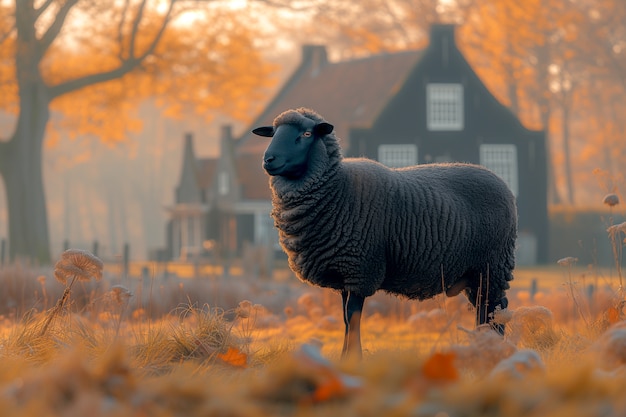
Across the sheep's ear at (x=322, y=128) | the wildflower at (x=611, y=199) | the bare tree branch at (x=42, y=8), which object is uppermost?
the bare tree branch at (x=42, y=8)

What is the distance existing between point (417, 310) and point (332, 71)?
26.9 m

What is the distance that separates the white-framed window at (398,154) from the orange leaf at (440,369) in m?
29.6

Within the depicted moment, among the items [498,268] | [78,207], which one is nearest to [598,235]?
[498,268]

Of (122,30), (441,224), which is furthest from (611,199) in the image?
(122,30)

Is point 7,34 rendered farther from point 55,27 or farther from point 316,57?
point 316,57

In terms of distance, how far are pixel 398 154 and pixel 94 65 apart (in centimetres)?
1021

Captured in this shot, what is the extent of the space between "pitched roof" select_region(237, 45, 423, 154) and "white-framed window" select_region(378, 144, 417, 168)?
1.07 metres

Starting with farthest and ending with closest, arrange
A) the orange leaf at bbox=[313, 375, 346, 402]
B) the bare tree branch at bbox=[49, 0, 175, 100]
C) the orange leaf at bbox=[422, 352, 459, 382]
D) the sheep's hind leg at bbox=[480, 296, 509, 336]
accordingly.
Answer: the bare tree branch at bbox=[49, 0, 175, 100] < the sheep's hind leg at bbox=[480, 296, 509, 336] < the orange leaf at bbox=[422, 352, 459, 382] < the orange leaf at bbox=[313, 375, 346, 402]

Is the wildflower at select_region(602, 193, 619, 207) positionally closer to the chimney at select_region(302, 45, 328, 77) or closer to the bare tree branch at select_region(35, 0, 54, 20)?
the bare tree branch at select_region(35, 0, 54, 20)

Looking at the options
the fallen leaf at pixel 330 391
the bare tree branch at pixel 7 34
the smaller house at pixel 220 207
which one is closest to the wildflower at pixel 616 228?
the fallen leaf at pixel 330 391

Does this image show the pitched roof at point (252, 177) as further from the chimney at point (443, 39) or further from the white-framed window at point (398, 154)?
the chimney at point (443, 39)

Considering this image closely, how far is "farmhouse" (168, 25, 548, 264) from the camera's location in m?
35.4

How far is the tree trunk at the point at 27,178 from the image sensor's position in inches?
1198

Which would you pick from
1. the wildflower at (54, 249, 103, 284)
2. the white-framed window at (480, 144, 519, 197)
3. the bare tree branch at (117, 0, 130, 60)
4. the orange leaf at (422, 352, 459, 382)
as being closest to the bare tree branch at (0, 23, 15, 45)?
the bare tree branch at (117, 0, 130, 60)
